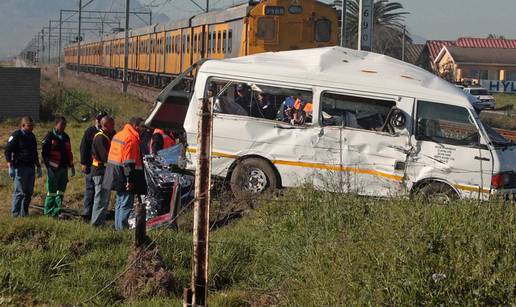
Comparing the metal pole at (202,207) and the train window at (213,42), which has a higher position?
the train window at (213,42)

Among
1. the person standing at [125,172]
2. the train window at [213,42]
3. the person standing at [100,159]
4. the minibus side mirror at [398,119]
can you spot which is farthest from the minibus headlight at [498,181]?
the train window at [213,42]

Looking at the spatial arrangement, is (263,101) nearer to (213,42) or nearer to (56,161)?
(56,161)

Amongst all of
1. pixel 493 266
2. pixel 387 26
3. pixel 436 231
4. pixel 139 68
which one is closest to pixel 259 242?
pixel 436 231

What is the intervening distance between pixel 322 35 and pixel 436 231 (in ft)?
54.6

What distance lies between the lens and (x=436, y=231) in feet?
19.6

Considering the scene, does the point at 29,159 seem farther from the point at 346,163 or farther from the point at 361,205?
the point at 361,205

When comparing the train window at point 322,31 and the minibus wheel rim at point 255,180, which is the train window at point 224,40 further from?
the minibus wheel rim at point 255,180

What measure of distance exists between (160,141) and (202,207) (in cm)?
639

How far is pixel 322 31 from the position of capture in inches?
871

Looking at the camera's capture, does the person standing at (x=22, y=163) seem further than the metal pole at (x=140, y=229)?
Yes

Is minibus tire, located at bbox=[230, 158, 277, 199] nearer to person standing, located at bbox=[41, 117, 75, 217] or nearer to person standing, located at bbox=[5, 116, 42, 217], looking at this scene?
person standing, located at bbox=[41, 117, 75, 217]

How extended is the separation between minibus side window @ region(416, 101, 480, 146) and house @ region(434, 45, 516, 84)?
5188cm

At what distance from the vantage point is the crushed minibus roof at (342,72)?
34.9 feet

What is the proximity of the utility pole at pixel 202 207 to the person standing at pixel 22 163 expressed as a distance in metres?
5.90
